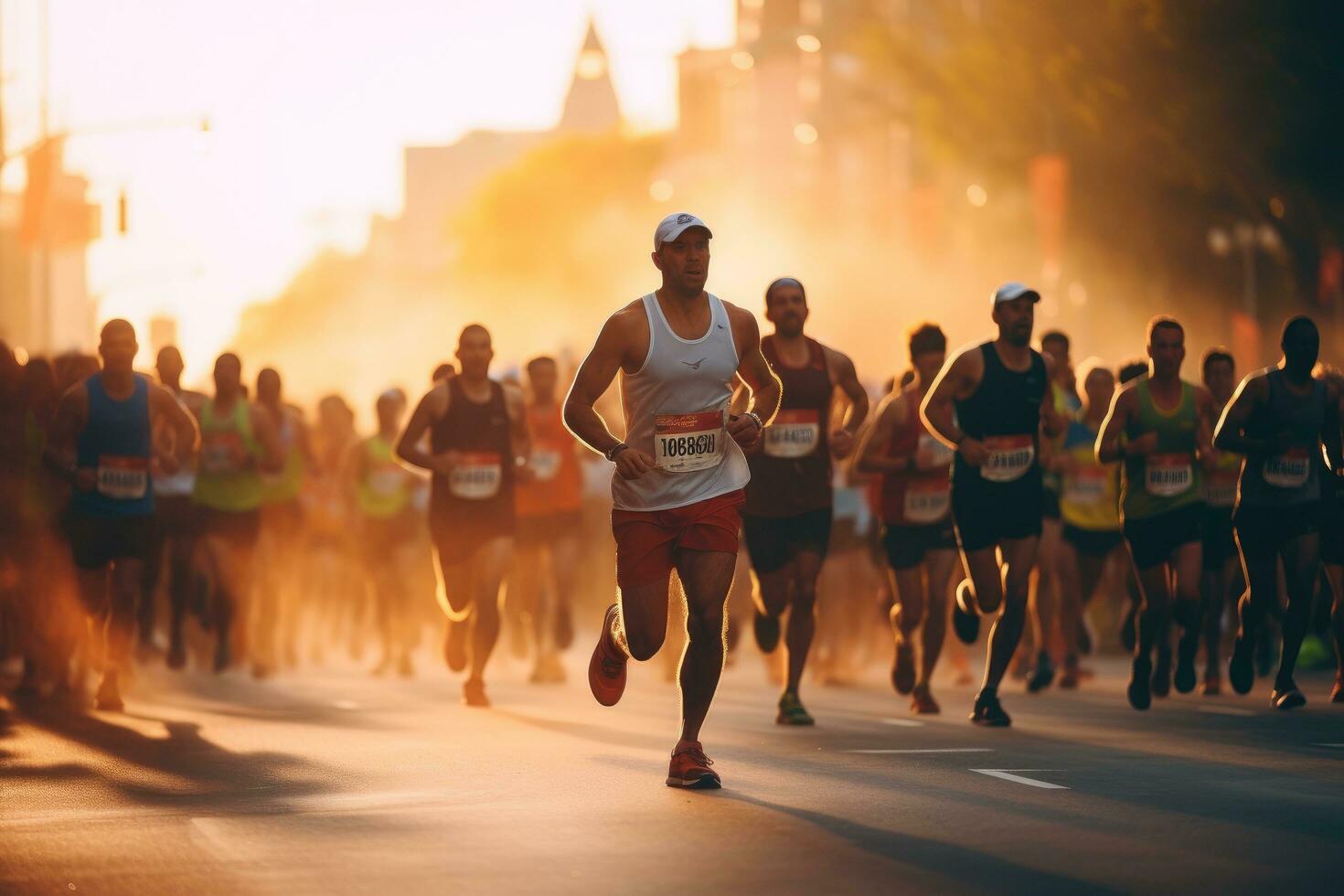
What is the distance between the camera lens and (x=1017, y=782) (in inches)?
404

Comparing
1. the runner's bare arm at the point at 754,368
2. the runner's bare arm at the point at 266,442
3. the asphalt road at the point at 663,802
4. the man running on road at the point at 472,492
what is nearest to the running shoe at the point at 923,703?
the asphalt road at the point at 663,802

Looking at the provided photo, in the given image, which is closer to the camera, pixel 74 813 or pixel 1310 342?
pixel 74 813

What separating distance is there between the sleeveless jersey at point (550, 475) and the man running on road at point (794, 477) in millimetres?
4467

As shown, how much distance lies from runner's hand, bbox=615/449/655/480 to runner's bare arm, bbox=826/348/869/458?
390 centimetres

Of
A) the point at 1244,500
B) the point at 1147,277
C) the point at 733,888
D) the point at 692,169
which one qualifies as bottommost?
the point at 733,888

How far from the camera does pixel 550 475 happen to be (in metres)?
18.5

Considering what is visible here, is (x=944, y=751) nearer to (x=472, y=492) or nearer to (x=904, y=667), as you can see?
(x=904, y=667)

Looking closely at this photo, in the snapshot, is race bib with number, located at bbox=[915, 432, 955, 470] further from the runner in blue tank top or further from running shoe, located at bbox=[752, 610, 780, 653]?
the runner in blue tank top

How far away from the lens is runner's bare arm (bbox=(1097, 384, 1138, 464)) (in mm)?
14664

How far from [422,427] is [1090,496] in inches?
177

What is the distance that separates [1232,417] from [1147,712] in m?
1.57

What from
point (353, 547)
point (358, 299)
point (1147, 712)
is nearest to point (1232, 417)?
point (1147, 712)

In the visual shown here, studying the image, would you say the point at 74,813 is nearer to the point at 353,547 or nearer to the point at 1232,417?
the point at 1232,417

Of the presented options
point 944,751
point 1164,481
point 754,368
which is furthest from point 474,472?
point 754,368
